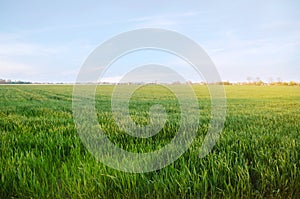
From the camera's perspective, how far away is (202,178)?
7.59 ft

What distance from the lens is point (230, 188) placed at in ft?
7.58

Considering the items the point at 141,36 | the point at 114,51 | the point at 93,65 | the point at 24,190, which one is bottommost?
the point at 24,190

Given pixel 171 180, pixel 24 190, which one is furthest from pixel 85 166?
pixel 171 180

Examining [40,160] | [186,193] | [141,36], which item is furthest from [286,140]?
[40,160]

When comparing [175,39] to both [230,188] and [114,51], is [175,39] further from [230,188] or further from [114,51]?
[230,188]

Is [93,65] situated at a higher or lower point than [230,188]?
higher

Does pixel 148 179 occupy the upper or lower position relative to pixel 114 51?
lower

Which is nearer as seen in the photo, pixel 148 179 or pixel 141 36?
pixel 148 179

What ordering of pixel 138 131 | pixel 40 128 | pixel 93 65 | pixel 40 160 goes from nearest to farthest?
pixel 40 160, pixel 93 65, pixel 138 131, pixel 40 128

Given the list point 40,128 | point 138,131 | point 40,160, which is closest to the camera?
point 40,160

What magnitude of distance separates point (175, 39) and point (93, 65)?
1.40 metres

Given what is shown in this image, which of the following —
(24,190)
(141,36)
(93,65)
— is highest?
(141,36)

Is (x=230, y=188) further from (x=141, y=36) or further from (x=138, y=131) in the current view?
(x=141, y=36)

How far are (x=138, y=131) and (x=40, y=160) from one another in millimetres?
1832
